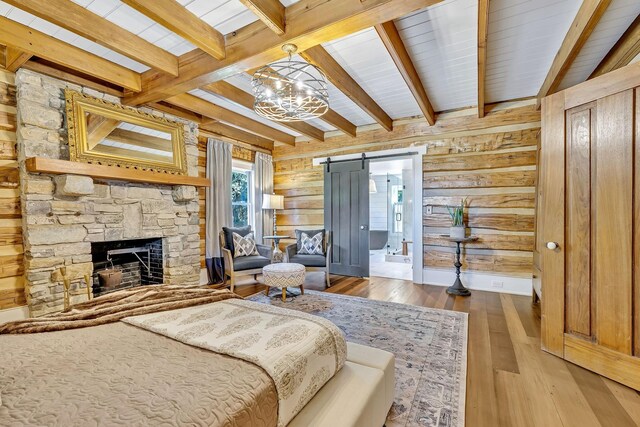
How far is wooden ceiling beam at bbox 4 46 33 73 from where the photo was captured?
2500 mm

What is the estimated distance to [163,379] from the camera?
→ 95 cm

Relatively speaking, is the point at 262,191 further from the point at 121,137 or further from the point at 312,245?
the point at 121,137

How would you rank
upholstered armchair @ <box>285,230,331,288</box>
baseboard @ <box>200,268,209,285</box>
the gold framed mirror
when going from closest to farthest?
the gold framed mirror < upholstered armchair @ <box>285,230,331,288</box> < baseboard @ <box>200,268,209,285</box>

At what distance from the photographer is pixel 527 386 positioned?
6.37 ft

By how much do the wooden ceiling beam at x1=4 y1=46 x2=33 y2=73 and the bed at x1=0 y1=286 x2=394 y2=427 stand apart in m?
2.51

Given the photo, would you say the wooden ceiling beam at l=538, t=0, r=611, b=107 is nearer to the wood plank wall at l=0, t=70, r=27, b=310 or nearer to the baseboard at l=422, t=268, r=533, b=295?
the baseboard at l=422, t=268, r=533, b=295

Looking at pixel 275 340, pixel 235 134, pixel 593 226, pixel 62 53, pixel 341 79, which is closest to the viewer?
pixel 275 340

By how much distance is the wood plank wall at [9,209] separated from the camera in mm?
2740

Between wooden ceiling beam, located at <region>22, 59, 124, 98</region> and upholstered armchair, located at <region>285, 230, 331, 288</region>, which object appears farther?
upholstered armchair, located at <region>285, 230, 331, 288</region>

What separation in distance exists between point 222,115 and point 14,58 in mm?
2064

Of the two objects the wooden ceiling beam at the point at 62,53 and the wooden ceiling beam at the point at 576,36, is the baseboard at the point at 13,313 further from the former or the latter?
the wooden ceiling beam at the point at 576,36

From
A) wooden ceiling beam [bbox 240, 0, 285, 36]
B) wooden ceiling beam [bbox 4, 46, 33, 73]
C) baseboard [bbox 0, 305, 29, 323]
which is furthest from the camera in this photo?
baseboard [bbox 0, 305, 29, 323]

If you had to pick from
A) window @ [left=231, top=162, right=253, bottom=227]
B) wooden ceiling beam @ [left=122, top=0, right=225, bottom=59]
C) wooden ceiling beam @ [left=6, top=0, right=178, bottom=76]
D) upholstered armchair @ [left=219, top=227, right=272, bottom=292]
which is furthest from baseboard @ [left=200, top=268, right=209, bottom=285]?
wooden ceiling beam @ [left=122, top=0, right=225, bottom=59]

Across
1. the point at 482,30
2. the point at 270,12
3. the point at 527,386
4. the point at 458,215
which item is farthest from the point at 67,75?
the point at 458,215
